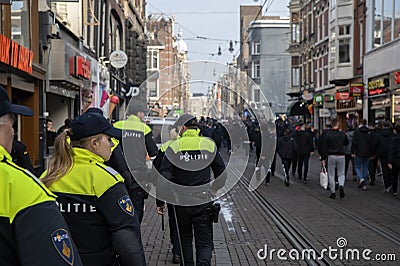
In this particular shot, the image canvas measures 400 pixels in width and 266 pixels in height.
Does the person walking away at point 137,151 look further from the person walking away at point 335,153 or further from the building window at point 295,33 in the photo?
the building window at point 295,33

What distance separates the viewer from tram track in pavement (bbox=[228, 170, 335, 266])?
802 cm

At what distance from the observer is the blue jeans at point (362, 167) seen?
1684cm

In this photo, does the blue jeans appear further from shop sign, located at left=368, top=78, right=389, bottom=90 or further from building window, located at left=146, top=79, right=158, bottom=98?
shop sign, located at left=368, top=78, right=389, bottom=90

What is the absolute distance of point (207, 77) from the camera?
25.1 ft

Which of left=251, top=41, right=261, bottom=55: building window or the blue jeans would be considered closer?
the blue jeans

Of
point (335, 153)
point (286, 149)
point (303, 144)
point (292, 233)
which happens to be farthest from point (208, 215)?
point (303, 144)

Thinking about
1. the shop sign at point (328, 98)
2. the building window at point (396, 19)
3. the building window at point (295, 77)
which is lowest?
the shop sign at point (328, 98)

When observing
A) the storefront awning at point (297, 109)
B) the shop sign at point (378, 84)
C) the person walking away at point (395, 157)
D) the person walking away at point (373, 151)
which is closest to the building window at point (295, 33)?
the storefront awning at point (297, 109)

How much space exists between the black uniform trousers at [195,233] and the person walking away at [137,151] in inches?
57.5

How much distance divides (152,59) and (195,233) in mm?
70369

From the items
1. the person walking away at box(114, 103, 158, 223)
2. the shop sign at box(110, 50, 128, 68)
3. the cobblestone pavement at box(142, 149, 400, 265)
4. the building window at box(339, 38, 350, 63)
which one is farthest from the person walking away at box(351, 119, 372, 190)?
the building window at box(339, 38, 350, 63)

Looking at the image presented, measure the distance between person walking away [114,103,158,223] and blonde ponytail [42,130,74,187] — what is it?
4.15m

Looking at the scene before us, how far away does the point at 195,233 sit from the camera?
6.57m

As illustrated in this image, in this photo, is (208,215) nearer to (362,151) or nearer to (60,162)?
(60,162)
